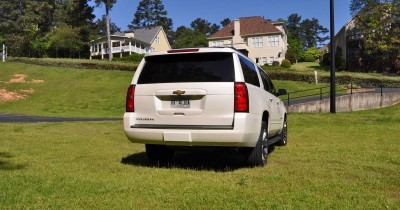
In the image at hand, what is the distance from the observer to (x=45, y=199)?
4.12m

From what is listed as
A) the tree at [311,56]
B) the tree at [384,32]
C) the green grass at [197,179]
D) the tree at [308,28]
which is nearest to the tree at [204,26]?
the tree at [308,28]

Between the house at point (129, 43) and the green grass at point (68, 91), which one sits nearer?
the green grass at point (68, 91)

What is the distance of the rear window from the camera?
5.81m

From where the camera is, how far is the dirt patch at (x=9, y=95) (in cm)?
2907

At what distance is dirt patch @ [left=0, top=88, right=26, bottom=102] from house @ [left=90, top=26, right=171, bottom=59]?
40.1 m

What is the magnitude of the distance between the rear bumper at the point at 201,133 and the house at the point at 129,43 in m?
65.9

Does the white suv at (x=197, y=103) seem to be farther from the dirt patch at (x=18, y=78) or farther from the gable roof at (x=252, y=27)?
the gable roof at (x=252, y=27)

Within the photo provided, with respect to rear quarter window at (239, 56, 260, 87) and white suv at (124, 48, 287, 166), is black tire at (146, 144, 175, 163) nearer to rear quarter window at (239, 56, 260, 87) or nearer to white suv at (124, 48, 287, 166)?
white suv at (124, 48, 287, 166)

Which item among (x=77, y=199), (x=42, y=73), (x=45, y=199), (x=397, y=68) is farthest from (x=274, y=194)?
(x=397, y=68)

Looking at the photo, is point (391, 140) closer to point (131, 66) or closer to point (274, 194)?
point (274, 194)

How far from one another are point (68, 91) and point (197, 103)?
2965cm

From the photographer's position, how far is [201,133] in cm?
566

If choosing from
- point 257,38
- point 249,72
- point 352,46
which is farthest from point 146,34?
point 249,72

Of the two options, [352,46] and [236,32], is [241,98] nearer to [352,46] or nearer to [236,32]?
[352,46]
